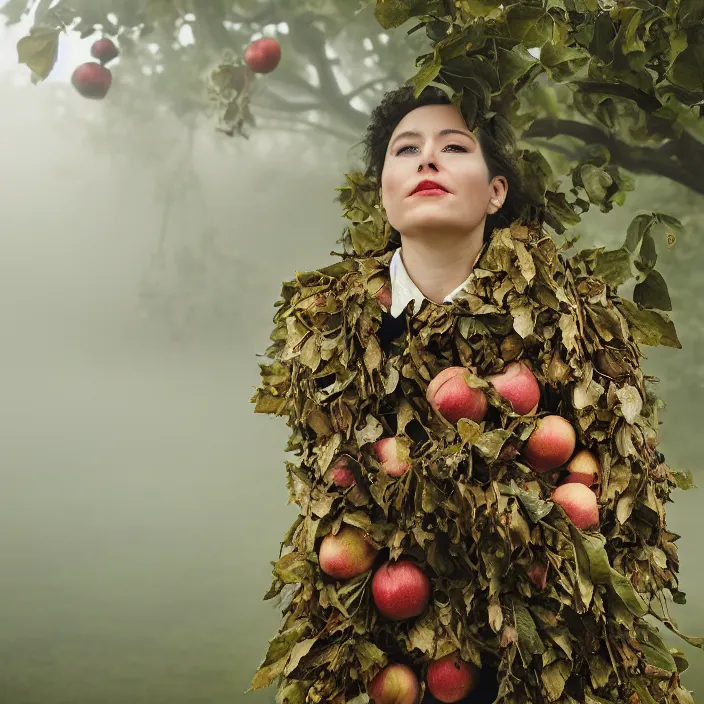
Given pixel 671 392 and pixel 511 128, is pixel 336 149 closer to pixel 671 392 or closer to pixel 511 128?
pixel 511 128

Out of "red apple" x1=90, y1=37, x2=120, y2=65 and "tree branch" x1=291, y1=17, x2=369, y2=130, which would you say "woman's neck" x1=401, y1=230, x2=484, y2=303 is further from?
"red apple" x1=90, y1=37, x2=120, y2=65

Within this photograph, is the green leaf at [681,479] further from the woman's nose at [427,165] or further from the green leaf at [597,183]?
the woman's nose at [427,165]

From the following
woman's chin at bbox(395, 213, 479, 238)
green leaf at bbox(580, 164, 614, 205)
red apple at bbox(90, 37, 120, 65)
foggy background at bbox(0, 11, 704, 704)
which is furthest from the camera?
red apple at bbox(90, 37, 120, 65)

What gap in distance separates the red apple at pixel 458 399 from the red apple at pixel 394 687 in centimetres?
27

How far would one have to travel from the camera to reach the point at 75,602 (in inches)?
50.1

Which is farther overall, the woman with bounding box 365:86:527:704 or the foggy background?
the foggy background

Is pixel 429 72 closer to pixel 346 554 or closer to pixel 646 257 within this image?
pixel 646 257

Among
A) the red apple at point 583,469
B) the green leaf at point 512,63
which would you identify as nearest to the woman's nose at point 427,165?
the green leaf at point 512,63

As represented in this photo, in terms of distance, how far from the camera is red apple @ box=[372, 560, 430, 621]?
0.86 meters

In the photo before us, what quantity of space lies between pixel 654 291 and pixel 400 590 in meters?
0.48

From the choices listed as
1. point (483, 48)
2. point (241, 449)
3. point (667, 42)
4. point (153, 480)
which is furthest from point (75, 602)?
point (667, 42)

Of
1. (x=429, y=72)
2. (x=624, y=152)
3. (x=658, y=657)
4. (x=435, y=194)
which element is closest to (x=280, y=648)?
(x=658, y=657)

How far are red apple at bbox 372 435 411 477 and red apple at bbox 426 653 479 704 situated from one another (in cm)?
20

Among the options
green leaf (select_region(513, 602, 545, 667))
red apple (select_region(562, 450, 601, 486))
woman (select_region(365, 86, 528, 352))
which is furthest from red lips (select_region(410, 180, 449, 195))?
green leaf (select_region(513, 602, 545, 667))
